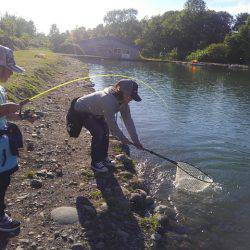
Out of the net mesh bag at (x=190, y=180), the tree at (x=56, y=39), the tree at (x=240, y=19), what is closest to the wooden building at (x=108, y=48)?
the tree at (x=56, y=39)

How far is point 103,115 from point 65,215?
2613mm

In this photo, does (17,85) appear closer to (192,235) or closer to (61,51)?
(192,235)

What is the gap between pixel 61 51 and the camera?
331 feet

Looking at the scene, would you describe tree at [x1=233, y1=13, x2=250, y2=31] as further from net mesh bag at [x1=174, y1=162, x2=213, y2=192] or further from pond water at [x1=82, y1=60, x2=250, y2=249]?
net mesh bag at [x1=174, y1=162, x2=213, y2=192]

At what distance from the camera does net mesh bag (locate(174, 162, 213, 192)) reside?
10194mm

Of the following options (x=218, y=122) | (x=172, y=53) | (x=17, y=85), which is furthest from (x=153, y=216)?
(x=172, y=53)

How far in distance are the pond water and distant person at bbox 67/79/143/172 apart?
2.00 metres

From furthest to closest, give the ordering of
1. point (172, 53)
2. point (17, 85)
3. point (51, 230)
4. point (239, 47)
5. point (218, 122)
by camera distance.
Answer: point (172, 53) < point (239, 47) < point (218, 122) < point (17, 85) < point (51, 230)

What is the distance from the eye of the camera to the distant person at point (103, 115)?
8164 millimetres

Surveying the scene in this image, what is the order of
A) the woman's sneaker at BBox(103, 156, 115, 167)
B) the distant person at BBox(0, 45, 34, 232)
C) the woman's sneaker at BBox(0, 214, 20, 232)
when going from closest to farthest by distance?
the distant person at BBox(0, 45, 34, 232) < the woman's sneaker at BBox(0, 214, 20, 232) < the woman's sneaker at BBox(103, 156, 115, 167)

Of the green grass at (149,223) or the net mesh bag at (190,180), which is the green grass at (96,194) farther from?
the net mesh bag at (190,180)

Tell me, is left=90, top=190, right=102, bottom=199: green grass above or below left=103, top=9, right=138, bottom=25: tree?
below

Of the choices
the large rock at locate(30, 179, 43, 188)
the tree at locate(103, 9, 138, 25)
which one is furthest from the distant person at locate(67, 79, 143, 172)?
the tree at locate(103, 9, 138, 25)

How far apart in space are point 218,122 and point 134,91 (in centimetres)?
1311
